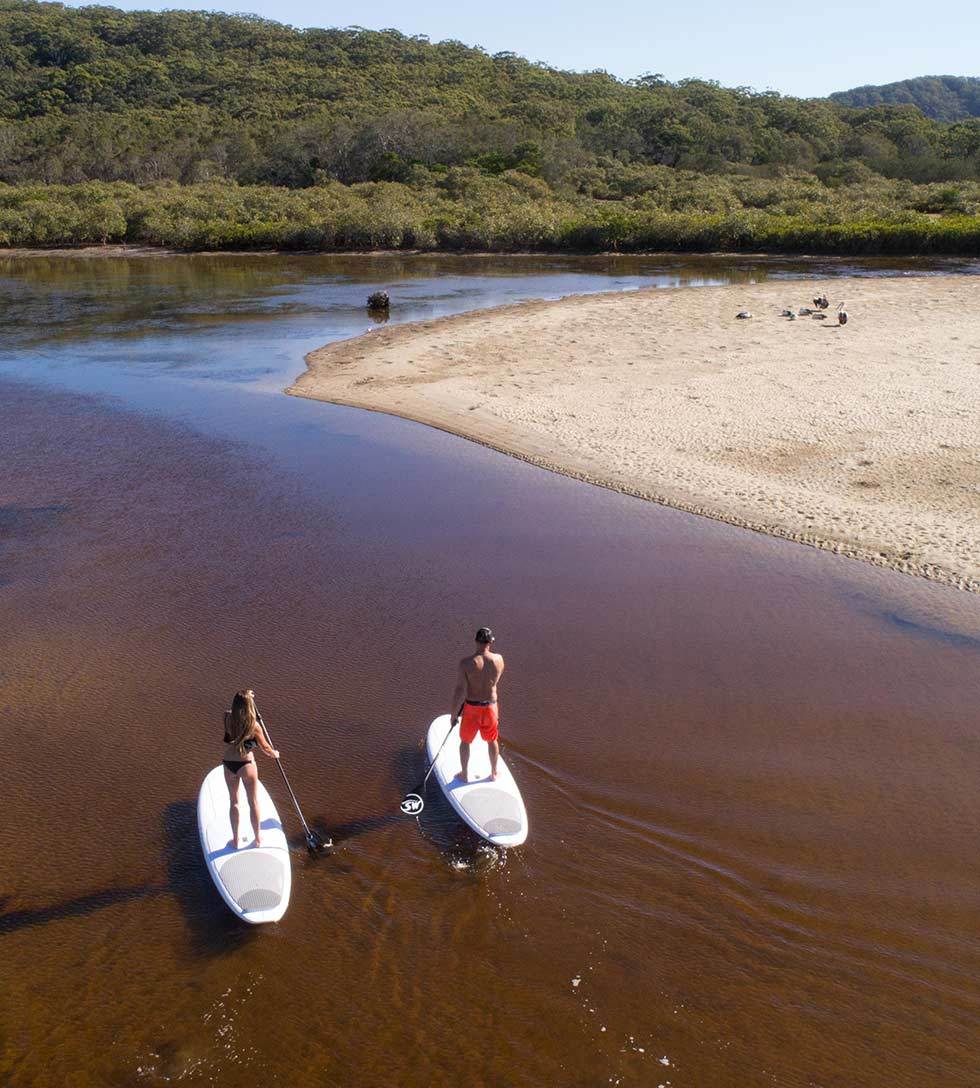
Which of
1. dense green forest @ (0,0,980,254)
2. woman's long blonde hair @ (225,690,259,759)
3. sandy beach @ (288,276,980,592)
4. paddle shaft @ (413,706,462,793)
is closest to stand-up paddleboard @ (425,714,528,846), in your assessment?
paddle shaft @ (413,706,462,793)

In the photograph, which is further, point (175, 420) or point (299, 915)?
point (175, 420)

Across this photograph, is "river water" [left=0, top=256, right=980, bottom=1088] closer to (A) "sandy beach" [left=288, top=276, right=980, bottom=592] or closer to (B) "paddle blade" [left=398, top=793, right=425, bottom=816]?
(B) "paddle blade" [left=398, top=793, right=425, bottom=816]

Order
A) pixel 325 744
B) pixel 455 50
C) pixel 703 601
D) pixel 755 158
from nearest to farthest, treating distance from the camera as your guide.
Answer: pixel 325 744 < pixel 703 601 < pixel 755 158 < pixel 455 50

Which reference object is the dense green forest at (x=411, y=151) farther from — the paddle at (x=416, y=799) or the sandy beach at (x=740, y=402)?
the paddle at (x=416, y=799)

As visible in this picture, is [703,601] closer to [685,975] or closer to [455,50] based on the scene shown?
[685,975]

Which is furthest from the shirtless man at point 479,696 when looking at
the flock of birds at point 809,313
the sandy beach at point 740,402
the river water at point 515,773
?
the flock of birds at point 809,313

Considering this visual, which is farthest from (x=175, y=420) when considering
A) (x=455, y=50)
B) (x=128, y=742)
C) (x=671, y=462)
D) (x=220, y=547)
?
(x=455, y=50)
